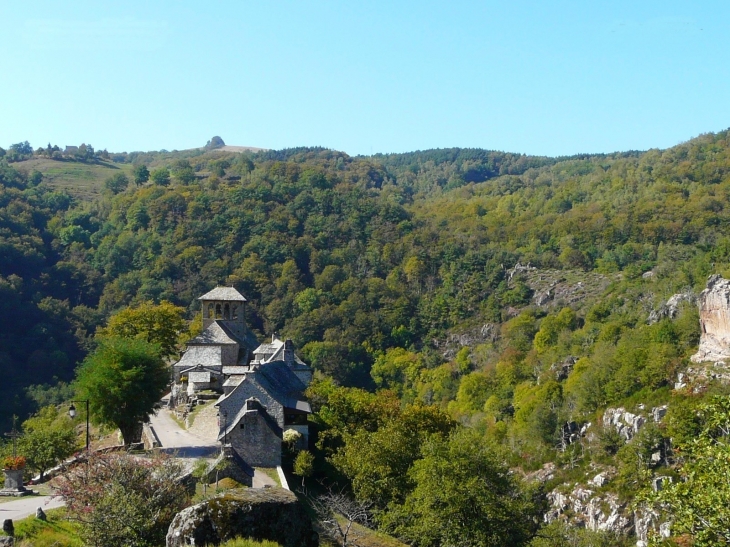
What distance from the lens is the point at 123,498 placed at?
18828 mm

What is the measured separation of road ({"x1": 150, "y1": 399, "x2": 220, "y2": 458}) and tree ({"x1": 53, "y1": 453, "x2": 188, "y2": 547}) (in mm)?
10112

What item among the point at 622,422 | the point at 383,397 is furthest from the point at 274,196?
the point at 383,397

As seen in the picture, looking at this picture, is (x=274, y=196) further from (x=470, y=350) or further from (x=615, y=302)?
(x=615, y=302)

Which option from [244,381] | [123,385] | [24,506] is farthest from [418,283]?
[24,506]

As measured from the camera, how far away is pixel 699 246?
12419 centimetres

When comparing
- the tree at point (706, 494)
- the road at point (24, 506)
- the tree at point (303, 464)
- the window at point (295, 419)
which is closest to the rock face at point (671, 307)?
the window at point (295, 419)

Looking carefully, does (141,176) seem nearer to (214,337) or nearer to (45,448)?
(214,337)

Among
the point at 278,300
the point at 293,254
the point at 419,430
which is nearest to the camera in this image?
the point at 419,430

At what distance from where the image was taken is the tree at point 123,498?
1836 centimetres

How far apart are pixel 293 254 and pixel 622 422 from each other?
70.9 metres

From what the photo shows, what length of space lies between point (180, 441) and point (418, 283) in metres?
103

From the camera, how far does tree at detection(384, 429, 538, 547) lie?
2903 centimetres

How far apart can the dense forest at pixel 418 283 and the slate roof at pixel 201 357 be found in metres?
6.13

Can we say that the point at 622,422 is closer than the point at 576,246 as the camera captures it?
Yes
